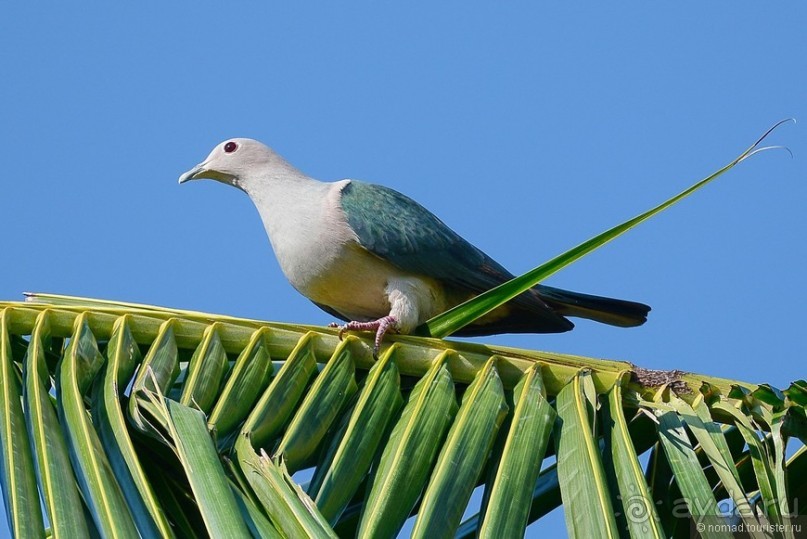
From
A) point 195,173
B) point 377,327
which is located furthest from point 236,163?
point 377,327

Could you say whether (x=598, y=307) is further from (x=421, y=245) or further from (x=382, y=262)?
(x=382, y=262)

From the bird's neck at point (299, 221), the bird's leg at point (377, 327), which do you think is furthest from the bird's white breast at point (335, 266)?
Result: the bird's leg at point (377, 327)

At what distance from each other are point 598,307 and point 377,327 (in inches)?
49.6

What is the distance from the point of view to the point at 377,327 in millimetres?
4266

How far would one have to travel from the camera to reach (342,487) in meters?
2.89

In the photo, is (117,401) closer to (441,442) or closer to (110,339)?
(110,339)

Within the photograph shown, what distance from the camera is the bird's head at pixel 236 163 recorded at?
5520 millimetres

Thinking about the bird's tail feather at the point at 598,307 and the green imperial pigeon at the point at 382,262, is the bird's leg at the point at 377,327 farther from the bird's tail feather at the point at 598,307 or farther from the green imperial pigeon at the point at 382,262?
the bird's tail feather at the point at 598,307

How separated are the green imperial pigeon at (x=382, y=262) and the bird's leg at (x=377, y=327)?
11.4 inches

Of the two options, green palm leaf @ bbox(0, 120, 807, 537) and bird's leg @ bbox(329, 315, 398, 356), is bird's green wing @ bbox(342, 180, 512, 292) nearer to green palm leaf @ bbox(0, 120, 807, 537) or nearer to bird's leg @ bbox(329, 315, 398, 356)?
bird's leg @ bbox(329, 315, 398, 356)

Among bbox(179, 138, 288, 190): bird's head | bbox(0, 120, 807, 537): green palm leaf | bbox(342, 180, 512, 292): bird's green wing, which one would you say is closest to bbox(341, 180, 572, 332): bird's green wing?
bbox(342, 180, 512, 292): bird's green wing

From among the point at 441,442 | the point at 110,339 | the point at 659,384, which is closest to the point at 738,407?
the point at 659,384

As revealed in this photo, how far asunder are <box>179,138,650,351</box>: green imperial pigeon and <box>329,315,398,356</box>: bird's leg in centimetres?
29

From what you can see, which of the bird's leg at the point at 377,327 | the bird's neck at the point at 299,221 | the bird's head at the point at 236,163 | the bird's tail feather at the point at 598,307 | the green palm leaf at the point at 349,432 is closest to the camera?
the green palm leaf at the point at 349,432
